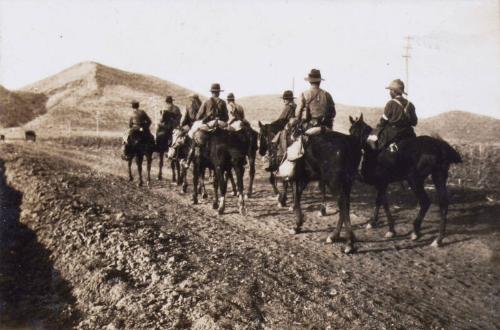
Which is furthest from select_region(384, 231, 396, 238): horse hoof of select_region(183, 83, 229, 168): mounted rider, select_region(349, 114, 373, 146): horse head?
select_region(183, 83, 229, 168): mounted rider

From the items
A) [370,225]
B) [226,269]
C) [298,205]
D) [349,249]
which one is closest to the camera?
[226,269]

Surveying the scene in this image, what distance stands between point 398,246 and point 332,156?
2226 millimetres

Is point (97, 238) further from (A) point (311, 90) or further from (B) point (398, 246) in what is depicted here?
(B) point (398, 246)

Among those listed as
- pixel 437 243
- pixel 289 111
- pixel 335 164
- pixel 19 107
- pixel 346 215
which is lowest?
pixel 437 243

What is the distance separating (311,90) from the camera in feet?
28.8

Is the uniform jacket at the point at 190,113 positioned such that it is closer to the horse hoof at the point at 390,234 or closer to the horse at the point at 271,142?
the horse at the point at 271,142

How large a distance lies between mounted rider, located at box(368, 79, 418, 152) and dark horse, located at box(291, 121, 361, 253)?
108cm

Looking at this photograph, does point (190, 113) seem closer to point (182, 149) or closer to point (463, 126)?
point (182, 149)

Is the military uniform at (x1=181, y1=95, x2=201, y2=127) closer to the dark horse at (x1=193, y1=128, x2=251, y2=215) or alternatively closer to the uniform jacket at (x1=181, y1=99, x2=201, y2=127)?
the uniform jacket at (x1=181, y1=99, x2=201, y2=127)

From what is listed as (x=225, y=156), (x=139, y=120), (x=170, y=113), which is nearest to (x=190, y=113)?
(x=139, y=120)

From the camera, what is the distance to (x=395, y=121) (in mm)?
8938

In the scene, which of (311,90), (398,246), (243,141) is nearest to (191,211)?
(243,141)

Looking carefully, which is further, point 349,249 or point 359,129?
point 359,129

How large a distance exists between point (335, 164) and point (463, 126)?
5799cm
